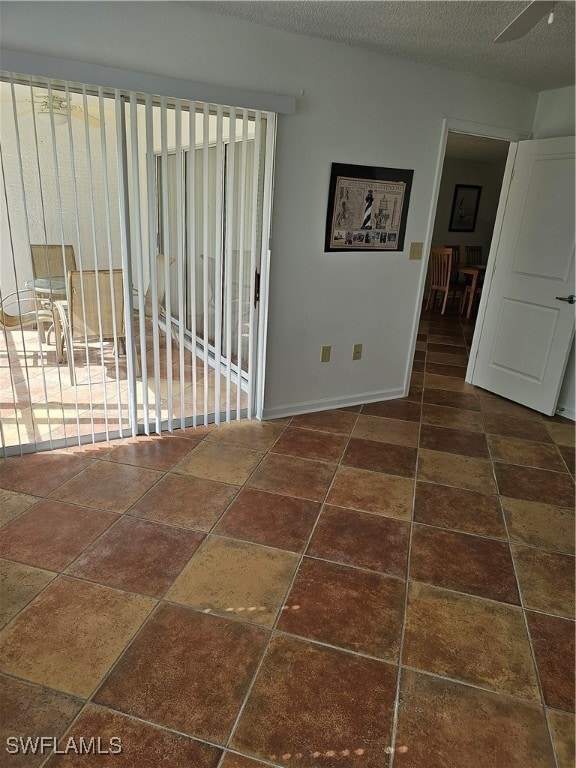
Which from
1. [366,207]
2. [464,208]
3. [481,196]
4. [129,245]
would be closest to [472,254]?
[464,208]

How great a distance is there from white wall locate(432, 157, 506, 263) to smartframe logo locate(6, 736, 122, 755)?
7.87m

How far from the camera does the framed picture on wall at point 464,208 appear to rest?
7984 millimetres

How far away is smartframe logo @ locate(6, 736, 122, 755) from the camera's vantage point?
4.34 feet

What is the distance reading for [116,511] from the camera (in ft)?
7.66

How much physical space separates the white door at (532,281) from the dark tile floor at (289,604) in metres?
0.88

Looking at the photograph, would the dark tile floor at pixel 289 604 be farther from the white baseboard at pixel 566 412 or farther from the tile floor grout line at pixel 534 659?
the white baseboard at pixel 566 412

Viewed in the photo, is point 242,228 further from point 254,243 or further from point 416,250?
point 416,250

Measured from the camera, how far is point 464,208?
8094mm

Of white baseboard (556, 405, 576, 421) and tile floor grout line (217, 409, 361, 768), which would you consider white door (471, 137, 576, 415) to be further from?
tile floor grout line (217, 409, 361, 768)

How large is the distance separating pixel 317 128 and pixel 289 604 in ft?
8.61

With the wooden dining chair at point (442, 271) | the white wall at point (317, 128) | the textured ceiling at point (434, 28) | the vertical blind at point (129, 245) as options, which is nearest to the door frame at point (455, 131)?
the white wall at point (317, 128)

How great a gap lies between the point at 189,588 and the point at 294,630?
0.45 m

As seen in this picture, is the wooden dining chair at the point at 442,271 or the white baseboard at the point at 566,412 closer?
the white baseboard at the point at 566,412

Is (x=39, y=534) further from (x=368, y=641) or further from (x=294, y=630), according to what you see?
(x=368, y=641)
